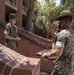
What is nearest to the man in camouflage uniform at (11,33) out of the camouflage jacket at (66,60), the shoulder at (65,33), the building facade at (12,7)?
the camouflage jacket at (66,60)

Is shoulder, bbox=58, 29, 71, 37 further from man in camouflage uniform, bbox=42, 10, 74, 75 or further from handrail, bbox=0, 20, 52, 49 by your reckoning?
handrail, bbox=0, 20, 52, 49

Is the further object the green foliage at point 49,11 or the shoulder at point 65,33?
the green foliage at point 49,11

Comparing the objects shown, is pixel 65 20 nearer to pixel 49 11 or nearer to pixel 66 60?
pixel 66 60

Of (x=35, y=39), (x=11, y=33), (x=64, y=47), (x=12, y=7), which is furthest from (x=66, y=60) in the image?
(x=12, y=7)

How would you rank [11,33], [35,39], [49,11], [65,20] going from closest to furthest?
[65,20] < [11,33] < [35,39] < [49,11]

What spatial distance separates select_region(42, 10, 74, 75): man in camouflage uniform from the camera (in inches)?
125

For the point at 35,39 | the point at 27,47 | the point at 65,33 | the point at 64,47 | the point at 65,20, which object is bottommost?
the point at 27,47

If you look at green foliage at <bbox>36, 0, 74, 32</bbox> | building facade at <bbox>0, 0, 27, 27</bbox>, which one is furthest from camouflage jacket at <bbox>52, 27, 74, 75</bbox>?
green foliage at <bbox>36, 0, 74, 32</bbox>

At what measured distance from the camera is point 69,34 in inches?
129

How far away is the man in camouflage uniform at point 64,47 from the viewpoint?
3.17 meters

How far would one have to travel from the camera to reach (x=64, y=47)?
3311mm

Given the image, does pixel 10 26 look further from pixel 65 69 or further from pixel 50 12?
pixel 50 12

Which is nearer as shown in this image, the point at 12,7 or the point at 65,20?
the point at 65,20

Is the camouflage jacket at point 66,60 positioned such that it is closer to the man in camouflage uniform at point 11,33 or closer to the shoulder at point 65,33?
the shoulder at point 65,33
